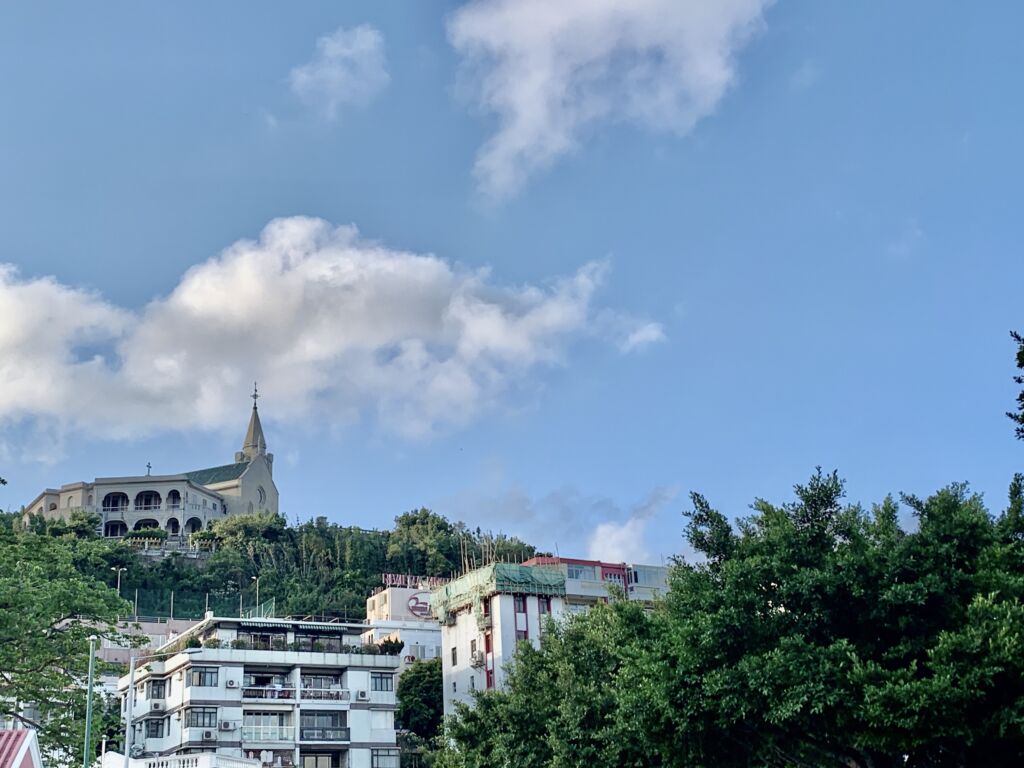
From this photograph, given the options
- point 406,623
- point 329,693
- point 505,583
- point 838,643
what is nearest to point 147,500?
point 406,623

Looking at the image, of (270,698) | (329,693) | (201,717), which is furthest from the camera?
(329,693)

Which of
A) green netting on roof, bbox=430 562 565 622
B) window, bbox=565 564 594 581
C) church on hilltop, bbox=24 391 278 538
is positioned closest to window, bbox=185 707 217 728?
green netting on roof, bbox=430 562 565 622

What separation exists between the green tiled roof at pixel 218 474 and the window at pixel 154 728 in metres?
76.0

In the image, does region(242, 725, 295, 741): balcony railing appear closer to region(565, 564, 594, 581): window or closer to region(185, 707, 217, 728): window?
region(185, 707, 217, 728): window

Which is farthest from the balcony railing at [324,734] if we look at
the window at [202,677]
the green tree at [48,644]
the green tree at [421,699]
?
the green tree at [48,644]

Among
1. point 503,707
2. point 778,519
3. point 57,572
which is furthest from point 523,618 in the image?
point 778,519

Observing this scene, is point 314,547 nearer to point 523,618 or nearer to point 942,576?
point 523,618

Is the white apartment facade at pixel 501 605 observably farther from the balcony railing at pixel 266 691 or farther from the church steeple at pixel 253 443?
the church steeple at pixel 253 443

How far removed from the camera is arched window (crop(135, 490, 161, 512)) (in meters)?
127

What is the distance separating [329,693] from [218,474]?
81.5 metres

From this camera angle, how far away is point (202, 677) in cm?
5872

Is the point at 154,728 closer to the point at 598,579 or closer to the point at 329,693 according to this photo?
the point at 329,693

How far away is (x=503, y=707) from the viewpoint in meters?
39.9

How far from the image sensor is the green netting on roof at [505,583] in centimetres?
6719
